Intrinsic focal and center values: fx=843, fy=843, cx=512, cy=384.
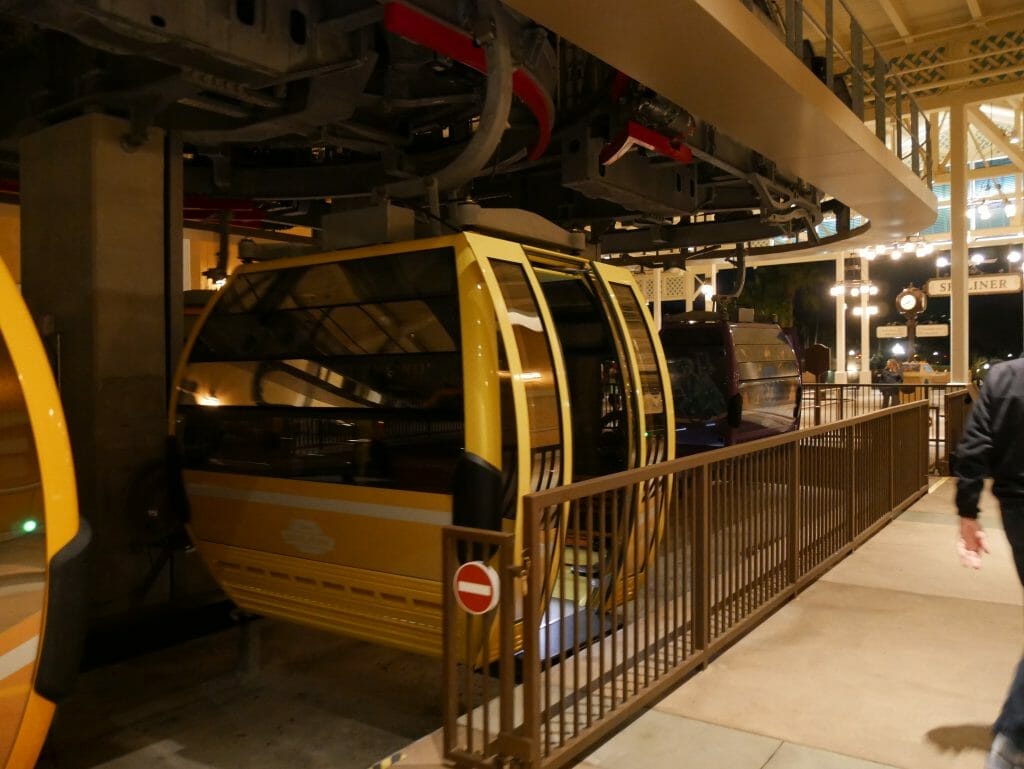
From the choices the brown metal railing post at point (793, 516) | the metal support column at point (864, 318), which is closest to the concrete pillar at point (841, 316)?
the metal support column at point (864, 318)

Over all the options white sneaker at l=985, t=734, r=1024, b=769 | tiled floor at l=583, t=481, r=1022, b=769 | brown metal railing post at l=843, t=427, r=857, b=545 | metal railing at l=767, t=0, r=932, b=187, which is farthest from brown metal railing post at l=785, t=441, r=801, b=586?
metal railing at l=767, t=0, r=932, b=187

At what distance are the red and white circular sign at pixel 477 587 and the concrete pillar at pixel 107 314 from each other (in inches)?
124

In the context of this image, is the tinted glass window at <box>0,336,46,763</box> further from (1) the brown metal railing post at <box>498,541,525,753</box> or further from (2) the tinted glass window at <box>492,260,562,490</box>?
(2) the tinted glass window at <box>492,260,562,490</box>

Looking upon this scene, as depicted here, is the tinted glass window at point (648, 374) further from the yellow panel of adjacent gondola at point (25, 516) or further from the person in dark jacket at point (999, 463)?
the yellow panel of adjacent gondola at point (25, 516)

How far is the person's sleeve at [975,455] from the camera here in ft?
11.5

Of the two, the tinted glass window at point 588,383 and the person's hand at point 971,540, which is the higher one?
the tinted glass window at point 588,383

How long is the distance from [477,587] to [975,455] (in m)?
2.14

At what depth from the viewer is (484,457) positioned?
3838 mm

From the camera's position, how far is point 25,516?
2.74 meters

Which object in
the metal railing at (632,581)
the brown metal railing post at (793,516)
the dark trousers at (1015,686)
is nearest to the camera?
the dark trousers at (1015,686)

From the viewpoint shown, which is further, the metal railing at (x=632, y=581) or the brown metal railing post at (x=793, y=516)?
the brown metal railing post at (x=793, y=516)

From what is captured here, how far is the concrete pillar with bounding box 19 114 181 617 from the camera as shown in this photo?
5.66 meters

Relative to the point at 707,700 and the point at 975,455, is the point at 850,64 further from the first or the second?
the point at 707,700

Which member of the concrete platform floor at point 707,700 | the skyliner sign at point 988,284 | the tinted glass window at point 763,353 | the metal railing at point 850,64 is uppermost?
the metal railing at point 850,64
